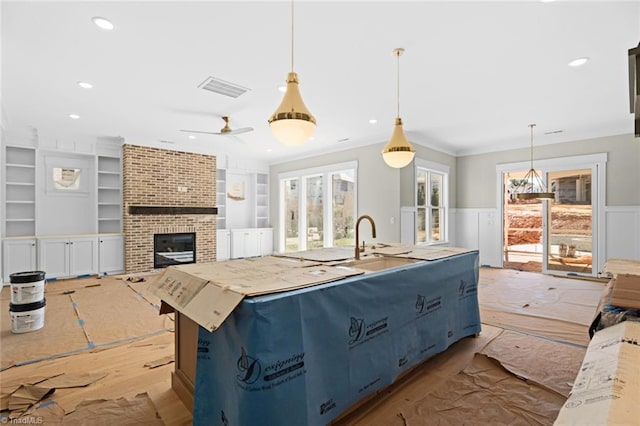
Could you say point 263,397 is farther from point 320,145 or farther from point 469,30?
point 320,145

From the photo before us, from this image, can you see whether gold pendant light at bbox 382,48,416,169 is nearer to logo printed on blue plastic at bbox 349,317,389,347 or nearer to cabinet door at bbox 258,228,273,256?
logo printed on blue plastic at bbox 349,317,389,347

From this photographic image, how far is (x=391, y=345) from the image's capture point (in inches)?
83.7

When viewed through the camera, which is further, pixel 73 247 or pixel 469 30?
pixel 73 247

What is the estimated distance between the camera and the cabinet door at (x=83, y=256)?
19.3 ft

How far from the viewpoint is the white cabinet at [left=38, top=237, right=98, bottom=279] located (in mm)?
5629

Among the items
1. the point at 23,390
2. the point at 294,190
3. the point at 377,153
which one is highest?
the point at 377,153

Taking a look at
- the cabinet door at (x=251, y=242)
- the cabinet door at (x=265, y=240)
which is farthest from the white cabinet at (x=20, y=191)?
the cabinet door at (x=265, y=240)

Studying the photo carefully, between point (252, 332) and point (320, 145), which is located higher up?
point (320, 145)

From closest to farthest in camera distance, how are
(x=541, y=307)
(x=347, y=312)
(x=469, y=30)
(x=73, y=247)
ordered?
1. (x=347, y=312)
2. (x=469, y=30)
3. (x=541, y=307)
4. (x=73, y=247)

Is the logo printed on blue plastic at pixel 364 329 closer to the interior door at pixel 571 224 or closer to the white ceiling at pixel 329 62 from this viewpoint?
the white ceiling at pixel 329 62

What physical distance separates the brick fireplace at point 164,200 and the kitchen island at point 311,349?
5088 millimetres

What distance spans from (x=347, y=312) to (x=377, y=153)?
5.00 meters

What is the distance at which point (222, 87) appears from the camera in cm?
378

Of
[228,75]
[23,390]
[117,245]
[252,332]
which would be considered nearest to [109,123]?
[117,245]
